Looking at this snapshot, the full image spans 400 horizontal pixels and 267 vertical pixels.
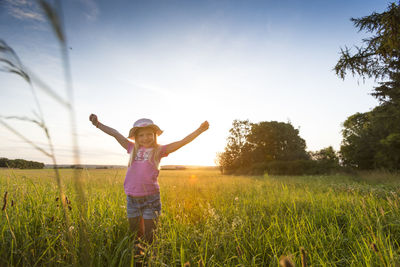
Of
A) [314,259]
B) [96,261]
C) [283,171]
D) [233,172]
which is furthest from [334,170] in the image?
[96,261]

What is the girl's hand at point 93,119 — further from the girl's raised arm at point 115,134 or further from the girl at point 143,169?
the girl's raised arm at point 115,134

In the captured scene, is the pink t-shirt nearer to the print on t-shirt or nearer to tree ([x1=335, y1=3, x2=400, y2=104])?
the print on t-shirt

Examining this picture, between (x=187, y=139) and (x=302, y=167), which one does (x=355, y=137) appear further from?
(x=187, y=139)

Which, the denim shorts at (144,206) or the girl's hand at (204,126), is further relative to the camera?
the girl's hand at (204,126)

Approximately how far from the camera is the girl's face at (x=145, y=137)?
357 centimetres

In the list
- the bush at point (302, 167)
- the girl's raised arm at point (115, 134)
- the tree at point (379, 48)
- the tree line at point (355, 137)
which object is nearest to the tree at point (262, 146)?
the tree line at point (355, 137)

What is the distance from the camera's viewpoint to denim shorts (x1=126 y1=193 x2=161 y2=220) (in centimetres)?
301

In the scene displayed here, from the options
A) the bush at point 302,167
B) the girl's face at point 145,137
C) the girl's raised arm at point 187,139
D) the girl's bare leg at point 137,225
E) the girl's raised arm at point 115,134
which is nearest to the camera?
the girl's bare leg at point 137,225

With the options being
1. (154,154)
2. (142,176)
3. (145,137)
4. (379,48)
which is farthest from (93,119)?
(379,48)

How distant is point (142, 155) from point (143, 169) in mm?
269

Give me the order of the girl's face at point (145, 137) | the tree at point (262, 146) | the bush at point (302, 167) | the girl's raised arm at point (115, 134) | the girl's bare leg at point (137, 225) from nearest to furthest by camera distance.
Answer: the girl's bare leg at point (137, 225) < the girl's face at point (145, 137) < the girl's raised arm at point (115, 134) < the bush at point (302, 167) < the tree at point (262, 146)

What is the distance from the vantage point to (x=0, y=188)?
171 inches

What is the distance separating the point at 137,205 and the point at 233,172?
1500 inches

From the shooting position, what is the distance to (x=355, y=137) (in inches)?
967
